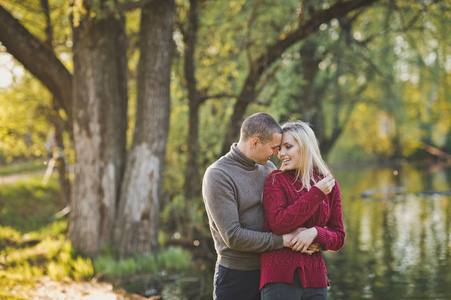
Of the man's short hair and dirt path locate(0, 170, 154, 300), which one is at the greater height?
the man's short hair

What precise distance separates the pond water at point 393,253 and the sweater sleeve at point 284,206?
2483mm

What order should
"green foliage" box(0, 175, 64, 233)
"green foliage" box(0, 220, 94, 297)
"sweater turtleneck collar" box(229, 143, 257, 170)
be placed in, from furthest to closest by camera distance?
1. "green foliage" box(0, 175, 64, 233)
2. "green foliage" box(0, 220, 94, 297)
3. "sweater turtleneck collar" box(229, 143, 257, 170)

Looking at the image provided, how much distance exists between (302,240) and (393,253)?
7408 millimetres

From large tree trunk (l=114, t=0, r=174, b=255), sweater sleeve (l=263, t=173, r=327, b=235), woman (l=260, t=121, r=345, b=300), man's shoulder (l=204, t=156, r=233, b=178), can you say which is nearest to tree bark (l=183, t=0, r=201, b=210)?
large tree trunk (l=114, t=0, r=174, b=255)

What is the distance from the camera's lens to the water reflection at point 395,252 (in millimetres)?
7062

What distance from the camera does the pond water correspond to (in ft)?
23.0

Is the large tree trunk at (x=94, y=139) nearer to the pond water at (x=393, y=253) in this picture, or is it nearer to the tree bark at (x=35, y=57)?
the tree bark at (x=35, y=57)

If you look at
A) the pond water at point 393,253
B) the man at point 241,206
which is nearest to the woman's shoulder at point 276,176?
the man at point 241,206

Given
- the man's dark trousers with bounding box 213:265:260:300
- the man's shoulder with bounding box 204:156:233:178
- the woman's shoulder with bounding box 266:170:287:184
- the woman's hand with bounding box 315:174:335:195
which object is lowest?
the man's dark trousers with bounding box 213:265:260:300

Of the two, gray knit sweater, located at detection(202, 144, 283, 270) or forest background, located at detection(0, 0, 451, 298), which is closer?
gray knit sweater, located at detection(202, 144, 283, 270)

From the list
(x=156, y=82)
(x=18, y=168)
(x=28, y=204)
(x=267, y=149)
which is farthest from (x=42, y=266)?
(x=18, y=168)

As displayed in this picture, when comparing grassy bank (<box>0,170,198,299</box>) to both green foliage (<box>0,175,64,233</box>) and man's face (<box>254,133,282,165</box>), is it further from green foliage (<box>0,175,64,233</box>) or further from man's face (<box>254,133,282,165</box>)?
green foliage (<box>0,175,64,233</box>)

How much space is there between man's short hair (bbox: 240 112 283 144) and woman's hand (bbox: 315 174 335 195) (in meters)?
0.45

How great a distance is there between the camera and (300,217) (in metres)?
2.71
